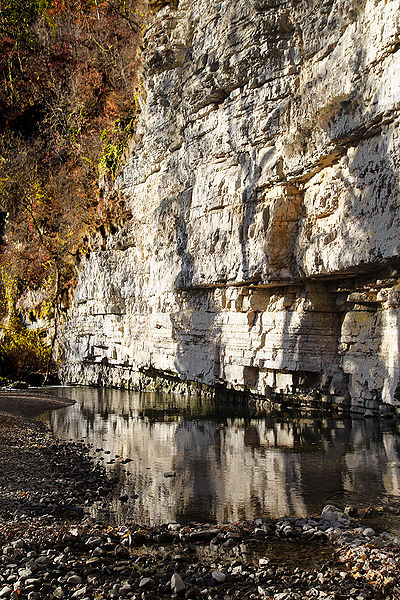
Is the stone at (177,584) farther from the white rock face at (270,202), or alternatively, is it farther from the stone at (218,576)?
the white rock face at (270,202)

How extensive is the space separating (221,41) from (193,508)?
15518 millimetres

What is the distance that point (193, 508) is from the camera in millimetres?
7879

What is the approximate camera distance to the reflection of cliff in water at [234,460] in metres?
8.00

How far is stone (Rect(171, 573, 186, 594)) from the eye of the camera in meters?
5.22

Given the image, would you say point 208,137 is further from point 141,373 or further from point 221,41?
point 141,373

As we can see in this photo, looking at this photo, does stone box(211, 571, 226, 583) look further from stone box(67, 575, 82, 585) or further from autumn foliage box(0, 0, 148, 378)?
autumn foliage box(0, 0, 148, 378)

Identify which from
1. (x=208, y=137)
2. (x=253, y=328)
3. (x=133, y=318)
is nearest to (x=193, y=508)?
(x=253, y=328)

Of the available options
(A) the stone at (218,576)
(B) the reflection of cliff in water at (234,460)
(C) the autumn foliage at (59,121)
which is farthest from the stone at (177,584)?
(C) the autumn foliage at (59,121)

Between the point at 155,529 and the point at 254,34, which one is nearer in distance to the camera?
the point at 155,529

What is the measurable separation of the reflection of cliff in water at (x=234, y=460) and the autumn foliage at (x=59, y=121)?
14.5 metres

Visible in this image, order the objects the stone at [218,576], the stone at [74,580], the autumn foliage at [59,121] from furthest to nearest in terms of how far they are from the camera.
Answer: the autumn foliage at [59,121], the stone at [218,576], the stone at [74,580]

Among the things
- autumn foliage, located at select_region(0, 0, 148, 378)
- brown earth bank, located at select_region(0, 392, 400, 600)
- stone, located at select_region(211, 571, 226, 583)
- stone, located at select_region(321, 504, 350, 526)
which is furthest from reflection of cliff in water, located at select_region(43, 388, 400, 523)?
autumn foliage, located at select_region(0, 0, 148, 378)

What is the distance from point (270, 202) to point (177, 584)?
1272cm

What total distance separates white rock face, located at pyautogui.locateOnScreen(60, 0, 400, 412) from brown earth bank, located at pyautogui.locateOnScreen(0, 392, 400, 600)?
744 centimetres
